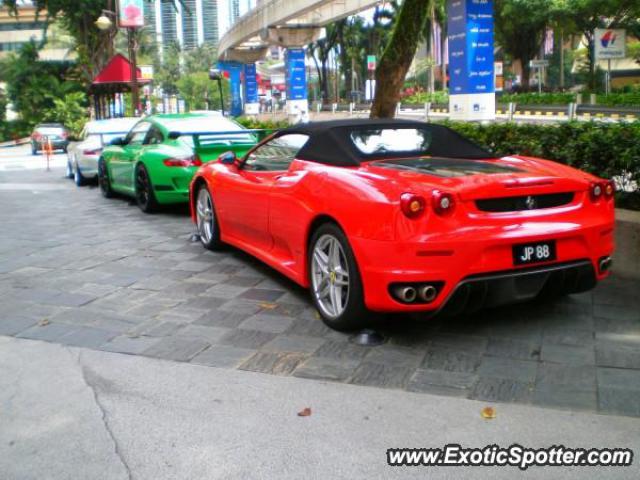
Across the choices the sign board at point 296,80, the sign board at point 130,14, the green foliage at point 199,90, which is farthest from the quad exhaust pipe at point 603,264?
the green foliage at point 199,90

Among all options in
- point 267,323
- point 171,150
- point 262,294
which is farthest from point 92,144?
point 267,323

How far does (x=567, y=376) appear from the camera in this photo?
3938 mm

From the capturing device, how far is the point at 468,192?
420 cm

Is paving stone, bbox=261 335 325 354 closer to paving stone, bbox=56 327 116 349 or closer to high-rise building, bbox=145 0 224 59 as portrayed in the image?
paving stone, bbox=56 327 116 349

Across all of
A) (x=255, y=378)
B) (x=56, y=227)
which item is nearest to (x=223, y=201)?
(x=255, y=378)

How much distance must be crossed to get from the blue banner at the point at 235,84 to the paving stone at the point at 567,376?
53.5m

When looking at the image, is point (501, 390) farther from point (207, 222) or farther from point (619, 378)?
point (207, 222)

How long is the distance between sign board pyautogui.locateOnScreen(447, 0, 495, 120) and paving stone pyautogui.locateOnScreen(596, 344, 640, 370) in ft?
47.7

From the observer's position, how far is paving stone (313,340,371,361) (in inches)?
170

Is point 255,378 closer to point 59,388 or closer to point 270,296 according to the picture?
point 59,388

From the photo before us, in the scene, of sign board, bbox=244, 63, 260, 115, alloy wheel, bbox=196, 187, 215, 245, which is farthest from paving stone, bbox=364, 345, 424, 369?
sign board, bbox=244, 63, 260, 115

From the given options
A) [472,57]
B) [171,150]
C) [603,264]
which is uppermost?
[472,57]

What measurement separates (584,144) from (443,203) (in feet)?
9.93

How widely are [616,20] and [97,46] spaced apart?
28870mm
